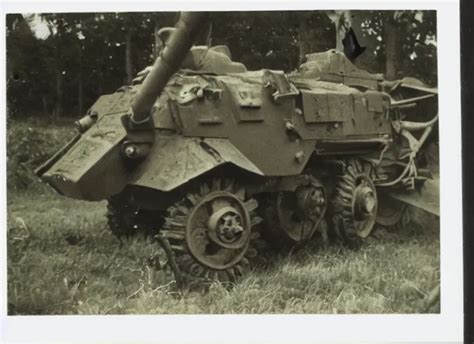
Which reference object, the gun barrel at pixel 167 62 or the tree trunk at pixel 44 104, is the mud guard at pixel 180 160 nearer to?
the gun barrel at pixel 167 62

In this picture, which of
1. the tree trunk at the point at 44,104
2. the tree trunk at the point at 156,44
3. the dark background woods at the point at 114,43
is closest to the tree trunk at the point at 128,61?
the dark background woods at the point at 114,43

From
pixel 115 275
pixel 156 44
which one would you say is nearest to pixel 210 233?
pixel 115 275

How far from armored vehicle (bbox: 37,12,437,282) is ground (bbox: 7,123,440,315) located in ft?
0.38

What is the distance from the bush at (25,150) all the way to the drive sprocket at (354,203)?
2.09 metres

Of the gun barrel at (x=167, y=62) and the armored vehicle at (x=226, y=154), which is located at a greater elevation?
the gun barrel at (x=167, y=62)

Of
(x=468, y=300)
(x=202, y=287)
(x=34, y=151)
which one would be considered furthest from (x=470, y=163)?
(x=34, y=151)

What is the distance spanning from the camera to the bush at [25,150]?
→ 6449mm

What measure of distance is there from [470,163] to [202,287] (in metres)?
1.85

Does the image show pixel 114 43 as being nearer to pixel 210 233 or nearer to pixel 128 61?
pixel 128 61

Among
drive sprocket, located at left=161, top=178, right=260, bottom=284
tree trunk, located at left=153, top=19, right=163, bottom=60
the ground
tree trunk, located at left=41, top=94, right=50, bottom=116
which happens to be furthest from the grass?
tree trunk, located at left=153, top=19, right=163, bottom=60

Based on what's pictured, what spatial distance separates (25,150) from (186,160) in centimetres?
102

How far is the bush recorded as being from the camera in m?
6.45
